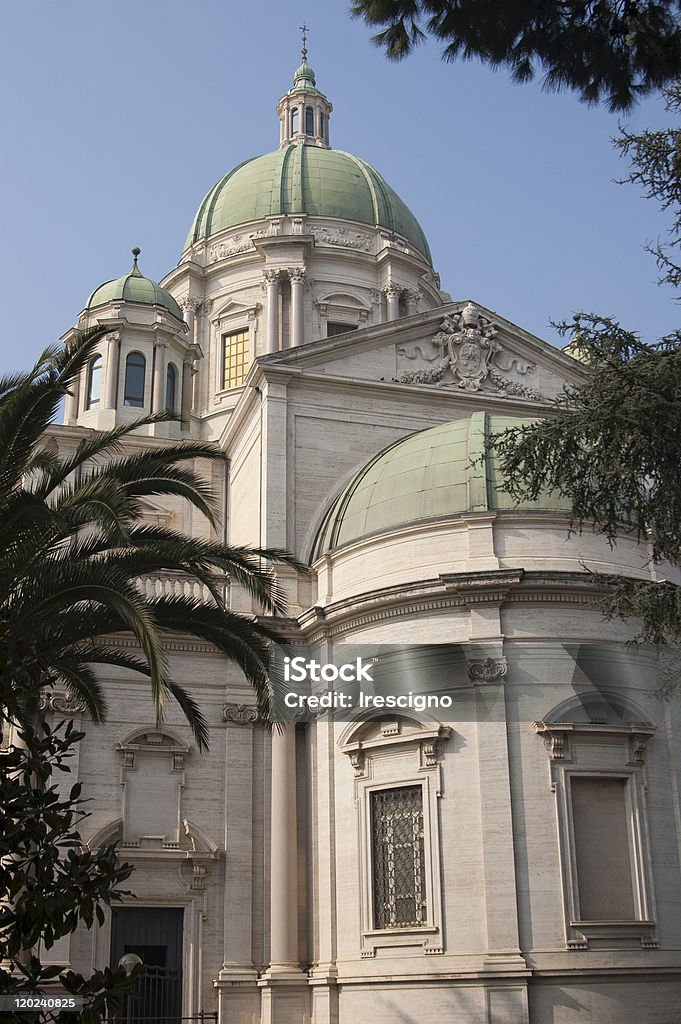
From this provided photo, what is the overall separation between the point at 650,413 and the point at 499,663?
24.0 ft

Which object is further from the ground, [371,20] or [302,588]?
[371,20]

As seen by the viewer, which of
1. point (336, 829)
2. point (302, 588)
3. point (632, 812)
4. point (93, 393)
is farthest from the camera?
point (93, 393)

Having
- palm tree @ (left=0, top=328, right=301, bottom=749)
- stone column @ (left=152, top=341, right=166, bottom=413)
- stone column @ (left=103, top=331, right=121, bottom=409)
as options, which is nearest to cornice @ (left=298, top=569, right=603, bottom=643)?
palm tree @ (left=0, top=328, right=301, bottom=749)

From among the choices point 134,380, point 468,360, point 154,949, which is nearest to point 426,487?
point 468,360

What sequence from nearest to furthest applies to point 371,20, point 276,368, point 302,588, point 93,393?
point 371,20, point 302,588, point 276,368, point 93,393

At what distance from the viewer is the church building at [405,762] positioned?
19.8 metres

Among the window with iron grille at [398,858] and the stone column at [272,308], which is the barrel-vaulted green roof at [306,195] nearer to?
the stone column at [272,308]

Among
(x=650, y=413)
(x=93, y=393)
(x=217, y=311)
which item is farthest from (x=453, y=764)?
(x=217, y=311)

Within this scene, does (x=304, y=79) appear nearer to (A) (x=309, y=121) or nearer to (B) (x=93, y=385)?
(A) (x=309, y=121)

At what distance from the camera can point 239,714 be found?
2403 centimetres

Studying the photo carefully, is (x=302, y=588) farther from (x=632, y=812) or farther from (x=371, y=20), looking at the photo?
(x=371, y=20)

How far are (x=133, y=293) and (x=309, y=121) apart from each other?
14815 mm

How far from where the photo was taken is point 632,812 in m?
20.5
